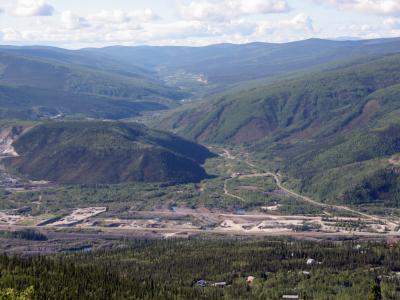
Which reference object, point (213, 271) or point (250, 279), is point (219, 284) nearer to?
point (250, 279)

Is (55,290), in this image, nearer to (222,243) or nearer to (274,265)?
(274,265)

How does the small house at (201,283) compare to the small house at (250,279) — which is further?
the small house at (250,279)

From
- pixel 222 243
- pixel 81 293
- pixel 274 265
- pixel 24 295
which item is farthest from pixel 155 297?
pixel 222 243

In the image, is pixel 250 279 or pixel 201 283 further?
pixel 250 279

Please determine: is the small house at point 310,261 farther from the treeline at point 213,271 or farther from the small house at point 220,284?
the small house at point 220,284

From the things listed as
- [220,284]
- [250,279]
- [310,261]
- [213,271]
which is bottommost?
[220,284]

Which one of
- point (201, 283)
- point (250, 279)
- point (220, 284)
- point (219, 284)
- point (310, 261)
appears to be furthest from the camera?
point (310, 261)

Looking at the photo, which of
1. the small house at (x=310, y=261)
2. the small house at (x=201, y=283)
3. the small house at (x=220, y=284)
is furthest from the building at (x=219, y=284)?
the small house at (x=310, y=261)

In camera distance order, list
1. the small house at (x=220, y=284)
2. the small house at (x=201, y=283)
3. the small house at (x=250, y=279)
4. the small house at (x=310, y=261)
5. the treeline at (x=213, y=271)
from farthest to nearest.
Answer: the small house at (x=310, y=261) < the small house at (x=250, y=279) < the small house at (x=220, y=284) < the small house at (x=201, y=283) < the treeline at (x=213, y=271)

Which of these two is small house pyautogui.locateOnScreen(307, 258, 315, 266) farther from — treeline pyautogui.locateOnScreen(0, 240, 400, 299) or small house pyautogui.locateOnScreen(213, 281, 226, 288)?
small house pyautogui.locateOnScreen(213, 281, 226, 288)

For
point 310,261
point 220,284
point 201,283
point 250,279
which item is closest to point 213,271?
point 201,283
